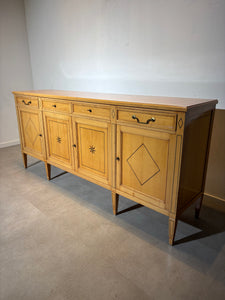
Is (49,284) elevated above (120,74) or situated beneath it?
situated beneath

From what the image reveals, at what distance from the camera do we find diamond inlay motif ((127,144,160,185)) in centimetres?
158

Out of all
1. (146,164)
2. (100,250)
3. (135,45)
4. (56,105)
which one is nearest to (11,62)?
(56,105)

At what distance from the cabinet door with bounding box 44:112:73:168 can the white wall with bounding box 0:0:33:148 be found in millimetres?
1696

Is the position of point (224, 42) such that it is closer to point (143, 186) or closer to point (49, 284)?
point (143, 186)

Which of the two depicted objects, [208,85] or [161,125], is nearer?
[161,125]

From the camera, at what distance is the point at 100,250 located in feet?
5.14

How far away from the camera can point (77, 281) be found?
4.37ft

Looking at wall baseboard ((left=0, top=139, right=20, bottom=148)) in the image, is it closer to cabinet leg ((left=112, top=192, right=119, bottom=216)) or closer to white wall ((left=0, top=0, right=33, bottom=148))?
white wall ((left=0, top=0, right=33, bottom=148))

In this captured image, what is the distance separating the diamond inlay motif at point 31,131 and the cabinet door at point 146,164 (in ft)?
3.99

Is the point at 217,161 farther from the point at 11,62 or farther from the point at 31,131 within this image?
the point at 11,62

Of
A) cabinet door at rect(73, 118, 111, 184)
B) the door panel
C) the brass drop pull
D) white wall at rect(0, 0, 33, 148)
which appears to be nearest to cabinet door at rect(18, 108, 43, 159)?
the door panel

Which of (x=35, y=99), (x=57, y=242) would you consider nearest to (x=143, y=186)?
(x=57, y=242)

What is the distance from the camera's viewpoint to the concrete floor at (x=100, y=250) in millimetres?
1286

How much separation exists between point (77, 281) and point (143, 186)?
739 millimetres
